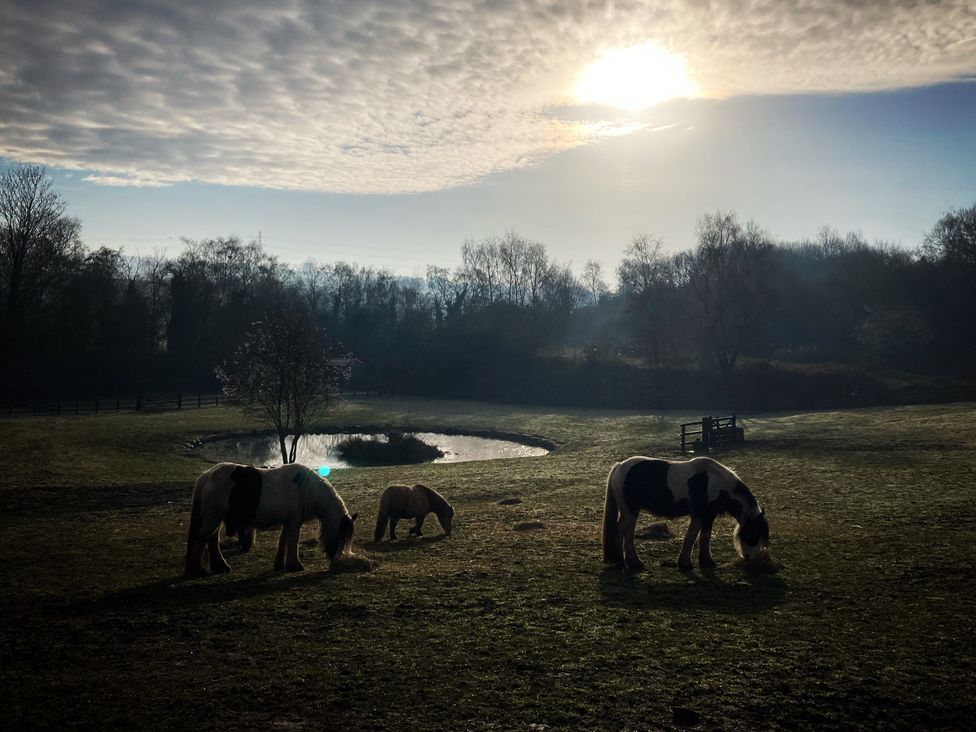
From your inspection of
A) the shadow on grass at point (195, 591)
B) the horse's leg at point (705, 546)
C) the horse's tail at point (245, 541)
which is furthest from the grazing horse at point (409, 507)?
the horse's leg at point (705, 546)

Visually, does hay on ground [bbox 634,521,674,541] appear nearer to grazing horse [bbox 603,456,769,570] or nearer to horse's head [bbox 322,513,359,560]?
grazing horse [bbox 603,456,769,570]

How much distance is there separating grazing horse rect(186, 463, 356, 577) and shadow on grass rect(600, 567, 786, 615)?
5090 millimetres

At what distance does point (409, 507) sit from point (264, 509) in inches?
192

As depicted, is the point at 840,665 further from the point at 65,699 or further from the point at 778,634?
the point at 65,699

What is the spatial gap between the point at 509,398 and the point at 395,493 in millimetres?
54058

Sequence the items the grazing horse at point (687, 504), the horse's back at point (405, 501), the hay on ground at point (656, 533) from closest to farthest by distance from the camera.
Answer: the grazing horse at point (687, 504) → the hay on ground at point (656, 533) → the horse's back at point (405, 501)

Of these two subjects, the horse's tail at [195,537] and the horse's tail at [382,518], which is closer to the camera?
the horse's tail at [195,537]

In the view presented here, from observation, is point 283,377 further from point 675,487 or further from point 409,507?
point 675,487

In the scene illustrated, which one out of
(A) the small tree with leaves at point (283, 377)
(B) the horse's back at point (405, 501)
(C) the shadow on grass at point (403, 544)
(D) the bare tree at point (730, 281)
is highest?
(D) the bare tree at point (730, 281)

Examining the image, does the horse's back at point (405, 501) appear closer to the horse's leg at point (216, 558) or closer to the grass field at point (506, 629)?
the grass field at point (506, 629)

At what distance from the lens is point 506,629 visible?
8.91 meters

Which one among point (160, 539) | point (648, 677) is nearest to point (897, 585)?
point (648, 677)

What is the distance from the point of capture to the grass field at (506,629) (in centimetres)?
677

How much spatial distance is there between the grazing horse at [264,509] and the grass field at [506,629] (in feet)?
1.76
